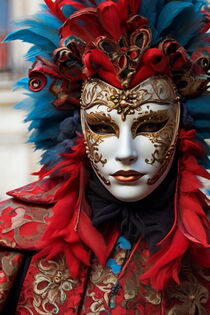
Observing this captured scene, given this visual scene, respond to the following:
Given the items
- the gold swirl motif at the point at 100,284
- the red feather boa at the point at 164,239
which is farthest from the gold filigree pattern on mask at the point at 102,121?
the gold swirl motif at the point at 100,284

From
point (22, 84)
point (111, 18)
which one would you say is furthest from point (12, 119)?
point (111, 18)

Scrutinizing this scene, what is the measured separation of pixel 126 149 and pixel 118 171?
0.09 metres

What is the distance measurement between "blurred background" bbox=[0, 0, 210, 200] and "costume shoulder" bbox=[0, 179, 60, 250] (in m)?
3.80

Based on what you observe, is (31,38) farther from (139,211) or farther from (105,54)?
(139,211)

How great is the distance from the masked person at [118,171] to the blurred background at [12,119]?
3945mm

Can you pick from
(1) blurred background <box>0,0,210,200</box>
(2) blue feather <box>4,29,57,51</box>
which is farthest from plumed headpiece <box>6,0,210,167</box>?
(1) blurred background <box>0,0,210,200</box>

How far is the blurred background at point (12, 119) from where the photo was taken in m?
6.79

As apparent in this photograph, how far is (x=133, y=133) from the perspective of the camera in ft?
7.61

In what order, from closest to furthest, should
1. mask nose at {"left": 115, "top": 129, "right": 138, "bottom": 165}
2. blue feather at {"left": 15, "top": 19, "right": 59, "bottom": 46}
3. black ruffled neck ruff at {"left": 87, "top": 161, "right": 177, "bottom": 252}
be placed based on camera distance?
mask nose at {"left": 115, "top": 129, "right": 138, "bottom": 165} < black ruffled neck ruff at {"left": 87, "top": 161, "right": 177, "bottom": 252} < blue feather at {"left": 15, "top": 19, "right": 59, "bottom": 46}

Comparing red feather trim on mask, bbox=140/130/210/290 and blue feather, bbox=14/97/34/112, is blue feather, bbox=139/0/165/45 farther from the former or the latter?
blue feather, bbox=14/97/34/112

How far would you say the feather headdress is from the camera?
2.31 meters

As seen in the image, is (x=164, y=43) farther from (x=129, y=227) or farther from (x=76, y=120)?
(x=129, y=227)

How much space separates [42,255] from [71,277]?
116 millimetres

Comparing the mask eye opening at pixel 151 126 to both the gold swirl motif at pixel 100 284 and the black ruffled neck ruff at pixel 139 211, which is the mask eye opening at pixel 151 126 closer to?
the black ruffled neck ruff at pixel 139 211
